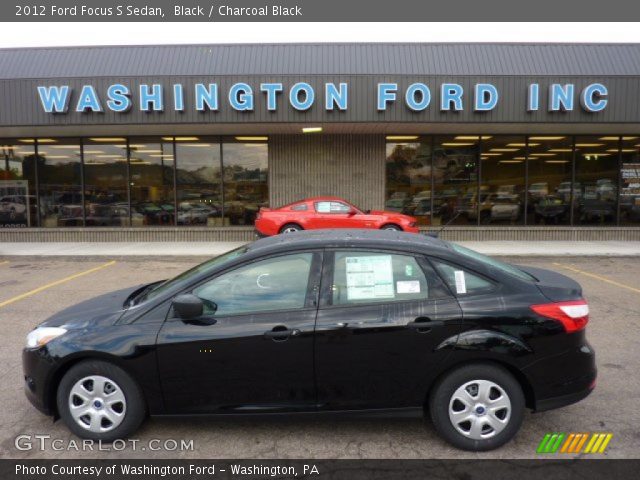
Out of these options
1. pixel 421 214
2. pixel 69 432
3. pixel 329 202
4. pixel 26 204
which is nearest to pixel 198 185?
pixel 329 202

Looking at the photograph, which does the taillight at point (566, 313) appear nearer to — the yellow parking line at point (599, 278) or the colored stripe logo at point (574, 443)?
the colored stripe logo at point (574, 443)

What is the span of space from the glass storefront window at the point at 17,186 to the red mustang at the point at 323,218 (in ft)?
27.3

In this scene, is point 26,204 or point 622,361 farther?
point 26,204

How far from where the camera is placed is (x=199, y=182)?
52.1 ft

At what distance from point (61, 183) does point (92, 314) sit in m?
14.4

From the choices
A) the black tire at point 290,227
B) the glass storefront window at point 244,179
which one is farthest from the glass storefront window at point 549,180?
the glass storefront window at point 244,179

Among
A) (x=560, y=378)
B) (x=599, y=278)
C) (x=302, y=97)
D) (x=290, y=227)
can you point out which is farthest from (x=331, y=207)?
(x=560, y=378)

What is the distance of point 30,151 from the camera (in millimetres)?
16172

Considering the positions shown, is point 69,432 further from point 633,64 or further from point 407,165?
point 633,64

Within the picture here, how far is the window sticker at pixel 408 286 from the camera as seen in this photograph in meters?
3.48

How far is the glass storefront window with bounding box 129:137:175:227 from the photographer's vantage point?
15.8 meters

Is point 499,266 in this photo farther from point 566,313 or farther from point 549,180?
point 549,180
